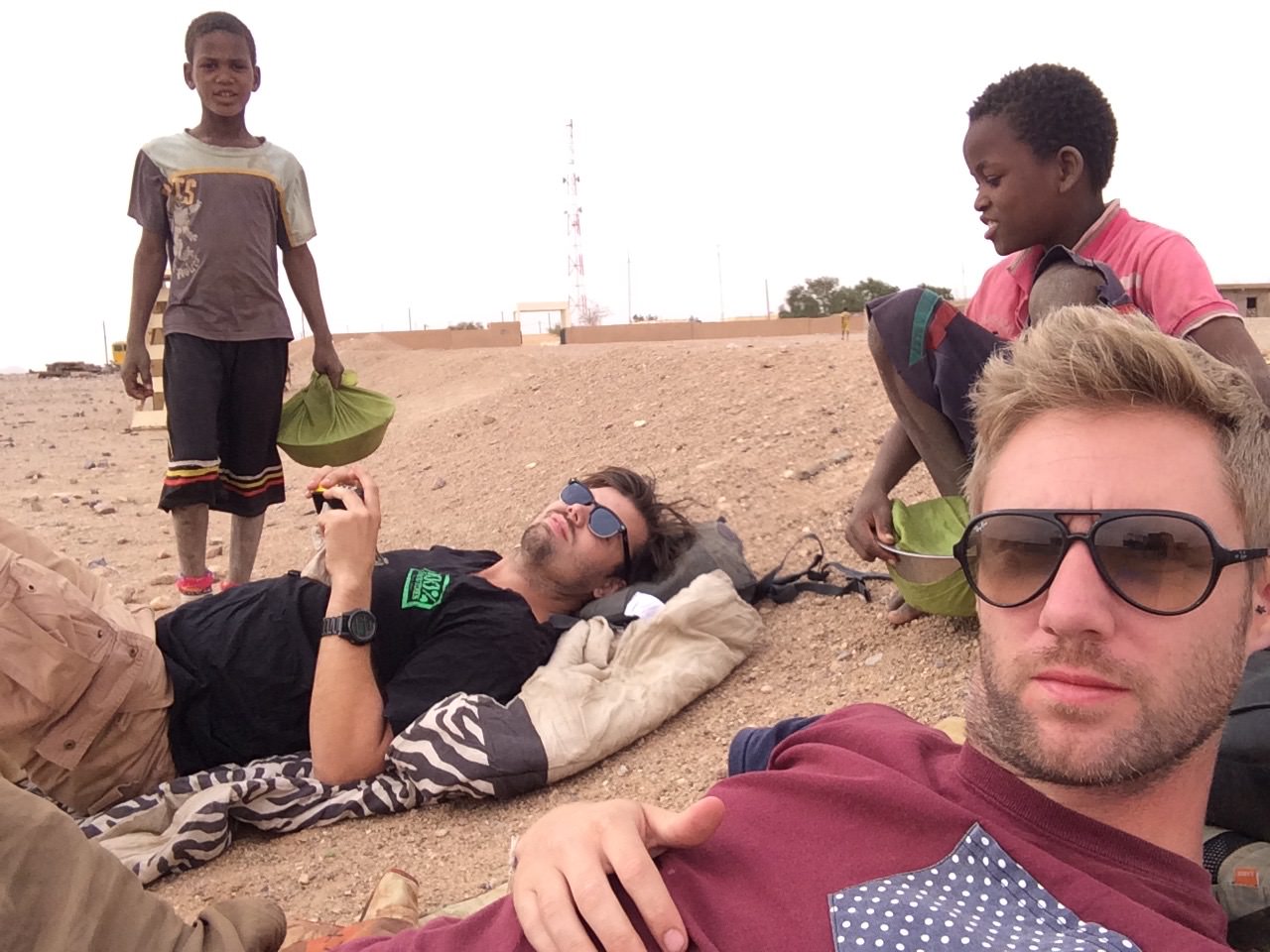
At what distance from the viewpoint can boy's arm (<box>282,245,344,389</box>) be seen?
442cm

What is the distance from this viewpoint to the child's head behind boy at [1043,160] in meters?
2.75

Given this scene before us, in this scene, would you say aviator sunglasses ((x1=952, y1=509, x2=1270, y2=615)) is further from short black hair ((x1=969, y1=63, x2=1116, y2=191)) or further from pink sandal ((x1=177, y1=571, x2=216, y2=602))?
pink sandal ((x1=177, y1=571, x2=216, y2=602))

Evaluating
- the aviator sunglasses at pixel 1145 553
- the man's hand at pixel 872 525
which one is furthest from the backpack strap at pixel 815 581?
the aviator sunglasses at pixel 1145 553

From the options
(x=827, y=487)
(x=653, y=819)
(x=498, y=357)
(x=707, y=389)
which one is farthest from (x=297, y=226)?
(x=498, y=357)

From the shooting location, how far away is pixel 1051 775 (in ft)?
3.96

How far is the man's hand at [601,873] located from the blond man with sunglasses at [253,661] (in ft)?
4.94

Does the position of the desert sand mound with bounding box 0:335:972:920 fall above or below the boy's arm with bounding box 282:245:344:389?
below

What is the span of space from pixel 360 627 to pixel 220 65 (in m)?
2.55

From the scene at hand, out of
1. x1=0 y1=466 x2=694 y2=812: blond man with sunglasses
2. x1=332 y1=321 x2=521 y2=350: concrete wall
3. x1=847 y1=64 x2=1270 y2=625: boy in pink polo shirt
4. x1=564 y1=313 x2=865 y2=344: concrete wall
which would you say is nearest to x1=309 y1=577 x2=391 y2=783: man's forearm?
x1=0 y1=466 x2=694 y2=812: blond man with sunglasses

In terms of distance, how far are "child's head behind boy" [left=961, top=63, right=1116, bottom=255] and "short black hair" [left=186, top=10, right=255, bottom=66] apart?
288cm

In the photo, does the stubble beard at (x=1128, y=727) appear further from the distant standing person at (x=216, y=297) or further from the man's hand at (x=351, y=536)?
the distant standing person at (x=216, y=297)

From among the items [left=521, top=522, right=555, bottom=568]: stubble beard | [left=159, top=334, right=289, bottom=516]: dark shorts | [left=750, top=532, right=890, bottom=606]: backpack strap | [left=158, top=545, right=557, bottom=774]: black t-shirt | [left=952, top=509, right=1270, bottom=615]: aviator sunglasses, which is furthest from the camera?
[left=159, top=334, right=289, bottom=516]: dark shorts

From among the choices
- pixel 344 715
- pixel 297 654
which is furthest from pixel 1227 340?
pixel 297 654

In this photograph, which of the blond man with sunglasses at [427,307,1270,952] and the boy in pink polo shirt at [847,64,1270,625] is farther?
the boy in pink polo shirt at [847,64,1270,625]
